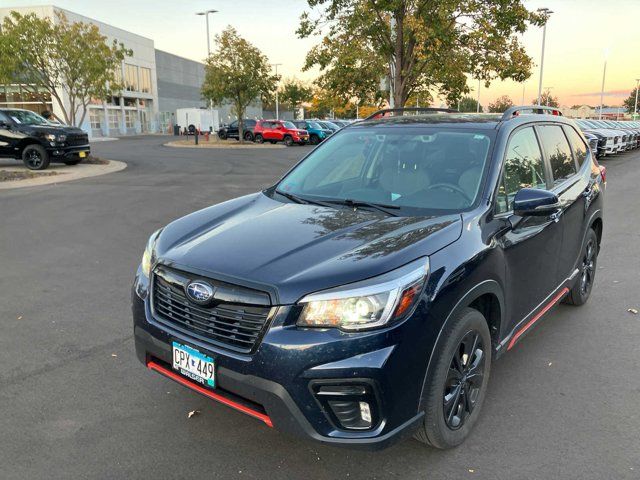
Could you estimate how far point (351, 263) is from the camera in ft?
7.98

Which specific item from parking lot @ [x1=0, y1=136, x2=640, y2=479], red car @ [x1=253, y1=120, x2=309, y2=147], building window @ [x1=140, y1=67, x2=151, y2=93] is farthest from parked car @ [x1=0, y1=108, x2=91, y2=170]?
building window @ [x1=140, y1=67, x2=151, y2=93]

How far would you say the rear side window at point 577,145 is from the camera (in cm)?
458

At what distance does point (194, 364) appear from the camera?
8.45 ft

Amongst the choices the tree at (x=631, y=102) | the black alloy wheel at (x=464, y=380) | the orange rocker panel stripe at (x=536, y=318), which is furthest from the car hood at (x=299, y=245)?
the tree at (x=631, y=102)

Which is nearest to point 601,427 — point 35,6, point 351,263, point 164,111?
point 351,263

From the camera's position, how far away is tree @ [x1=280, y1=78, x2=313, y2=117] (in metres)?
79.1

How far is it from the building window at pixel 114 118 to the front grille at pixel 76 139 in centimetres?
3947

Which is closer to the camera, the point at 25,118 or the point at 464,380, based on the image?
the point at 464,380

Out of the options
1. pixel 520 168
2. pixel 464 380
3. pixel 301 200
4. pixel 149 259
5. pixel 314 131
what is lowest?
pixel 464 380

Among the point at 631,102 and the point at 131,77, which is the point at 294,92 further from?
the point at 631,102

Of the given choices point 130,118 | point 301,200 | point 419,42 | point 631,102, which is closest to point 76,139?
point 419,42

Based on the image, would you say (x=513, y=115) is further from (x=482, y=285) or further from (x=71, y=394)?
(x=71, y=394)

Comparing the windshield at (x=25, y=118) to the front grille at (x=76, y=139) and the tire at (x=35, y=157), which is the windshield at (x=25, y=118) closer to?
the tire at (x=35, y=157)

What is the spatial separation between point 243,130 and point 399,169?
36621 millimetres
